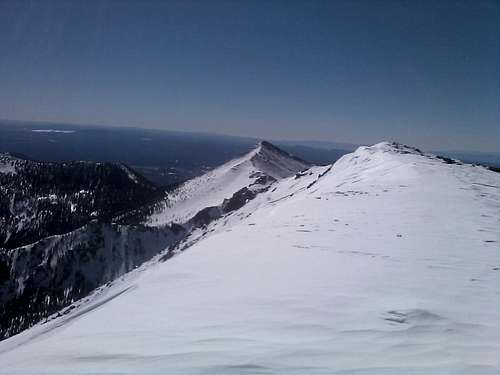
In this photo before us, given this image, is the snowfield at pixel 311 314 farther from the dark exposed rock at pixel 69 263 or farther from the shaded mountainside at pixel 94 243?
the dark exposed rock at pixel 69 263

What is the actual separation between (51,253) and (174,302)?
379 ft

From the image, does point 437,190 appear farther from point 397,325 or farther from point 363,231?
point 397,325

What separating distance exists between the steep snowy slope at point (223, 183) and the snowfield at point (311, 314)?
381 ft

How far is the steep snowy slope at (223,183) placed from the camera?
137m

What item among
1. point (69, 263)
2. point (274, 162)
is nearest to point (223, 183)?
point (274, 162)

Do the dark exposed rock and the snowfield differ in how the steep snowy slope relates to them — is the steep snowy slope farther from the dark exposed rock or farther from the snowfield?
the snowfield

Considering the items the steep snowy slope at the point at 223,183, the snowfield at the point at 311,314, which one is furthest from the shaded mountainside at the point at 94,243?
the snowfield at the point at 311,314

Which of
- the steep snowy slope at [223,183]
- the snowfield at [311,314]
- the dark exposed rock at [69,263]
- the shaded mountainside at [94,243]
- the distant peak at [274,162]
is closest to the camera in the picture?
the snowfield at [311,314]

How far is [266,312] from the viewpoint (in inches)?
269

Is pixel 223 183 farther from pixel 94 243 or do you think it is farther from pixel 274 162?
pixel 94 243

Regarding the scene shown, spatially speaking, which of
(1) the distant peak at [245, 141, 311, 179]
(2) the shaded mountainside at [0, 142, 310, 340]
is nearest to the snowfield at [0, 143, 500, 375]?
(2) the shaded mountainside at [0, 142, 310, 340]

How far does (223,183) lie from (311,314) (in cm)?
14863

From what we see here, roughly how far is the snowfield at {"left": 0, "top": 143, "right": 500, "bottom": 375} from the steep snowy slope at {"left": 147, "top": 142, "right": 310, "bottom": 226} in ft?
381

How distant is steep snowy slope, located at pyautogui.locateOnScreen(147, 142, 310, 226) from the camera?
136875mm
